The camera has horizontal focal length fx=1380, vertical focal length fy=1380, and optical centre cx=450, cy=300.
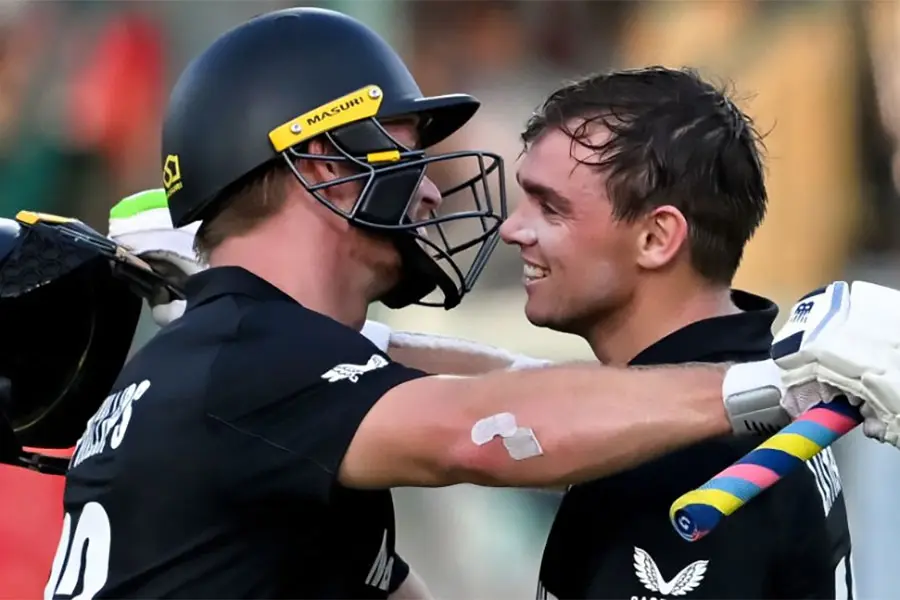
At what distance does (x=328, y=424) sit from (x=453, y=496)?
299 centimetres

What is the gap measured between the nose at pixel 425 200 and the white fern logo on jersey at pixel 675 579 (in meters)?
0.69

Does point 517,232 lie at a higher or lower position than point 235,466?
higher

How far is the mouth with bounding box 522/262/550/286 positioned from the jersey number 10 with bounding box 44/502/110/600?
2.29ft

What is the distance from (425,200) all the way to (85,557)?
74 cm

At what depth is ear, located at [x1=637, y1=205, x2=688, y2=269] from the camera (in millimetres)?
1972

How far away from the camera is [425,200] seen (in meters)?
2.17

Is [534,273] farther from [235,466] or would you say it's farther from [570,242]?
[235,466]

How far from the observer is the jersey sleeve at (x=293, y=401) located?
1694 millimetres

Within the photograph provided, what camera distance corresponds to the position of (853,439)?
12.9 feet

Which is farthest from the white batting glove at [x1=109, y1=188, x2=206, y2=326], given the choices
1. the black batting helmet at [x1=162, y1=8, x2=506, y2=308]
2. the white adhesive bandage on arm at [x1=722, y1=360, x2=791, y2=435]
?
the white adhesive bandage on arm at [x1=722, y1=360, x2=791, y2=435]

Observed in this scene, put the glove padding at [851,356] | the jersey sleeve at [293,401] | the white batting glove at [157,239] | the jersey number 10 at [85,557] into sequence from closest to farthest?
the glove padding at [851,356], the jersey sleeve at [293,401], the jersey number 10 at [85,557], the white batting glove at [157,239]

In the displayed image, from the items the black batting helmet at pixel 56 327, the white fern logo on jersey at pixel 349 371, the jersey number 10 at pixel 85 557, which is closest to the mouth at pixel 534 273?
the white fern logo on jersey at pixel 349 371

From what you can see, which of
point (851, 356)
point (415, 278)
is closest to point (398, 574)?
point (415, 278)

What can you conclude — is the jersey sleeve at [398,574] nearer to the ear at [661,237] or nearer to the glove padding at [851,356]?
the ear at [661,237]
